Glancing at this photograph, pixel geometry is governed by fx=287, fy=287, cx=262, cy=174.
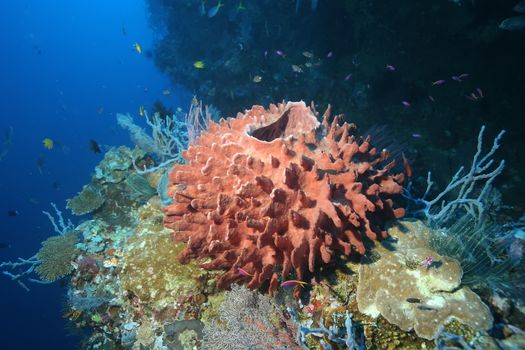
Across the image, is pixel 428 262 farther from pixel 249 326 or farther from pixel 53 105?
pixel 53 105

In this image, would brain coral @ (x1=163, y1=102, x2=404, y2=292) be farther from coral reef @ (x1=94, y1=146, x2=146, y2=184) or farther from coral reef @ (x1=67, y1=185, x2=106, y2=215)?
coral reef @ (x1=94, y1=146, x2=146, y2=184)

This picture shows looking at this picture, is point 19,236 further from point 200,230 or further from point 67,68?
point 67,68

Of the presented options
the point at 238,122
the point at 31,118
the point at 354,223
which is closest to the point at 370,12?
the point at 238,122

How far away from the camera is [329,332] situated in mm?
2332

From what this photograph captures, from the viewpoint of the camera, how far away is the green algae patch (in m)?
3.20

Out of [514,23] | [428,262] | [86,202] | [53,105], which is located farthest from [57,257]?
[53,105]

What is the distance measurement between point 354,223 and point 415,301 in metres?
0.78

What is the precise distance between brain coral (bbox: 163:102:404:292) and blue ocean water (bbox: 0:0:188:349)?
4.14m

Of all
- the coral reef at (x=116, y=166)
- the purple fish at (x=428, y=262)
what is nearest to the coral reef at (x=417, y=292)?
the purple fish at (x=428, y=262)

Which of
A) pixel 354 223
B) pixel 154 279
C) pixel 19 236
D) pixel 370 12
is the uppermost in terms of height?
pixel 19 236

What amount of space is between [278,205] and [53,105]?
110 meters

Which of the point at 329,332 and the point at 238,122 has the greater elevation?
the point at 238,122

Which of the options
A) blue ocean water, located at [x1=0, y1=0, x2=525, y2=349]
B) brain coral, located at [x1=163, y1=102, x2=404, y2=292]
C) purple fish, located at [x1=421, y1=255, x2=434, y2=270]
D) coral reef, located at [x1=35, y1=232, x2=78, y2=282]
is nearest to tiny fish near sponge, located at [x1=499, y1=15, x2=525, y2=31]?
blue ocean water, located at [x1=0, y1=0, x2=525, y2=349]

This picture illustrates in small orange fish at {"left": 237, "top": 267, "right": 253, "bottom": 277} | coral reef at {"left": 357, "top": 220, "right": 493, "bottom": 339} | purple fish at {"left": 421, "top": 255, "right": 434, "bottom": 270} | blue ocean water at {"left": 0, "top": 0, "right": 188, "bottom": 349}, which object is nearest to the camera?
coral reef at {"left": 357, "top": 220, "right": 493, "bottom": 339}
